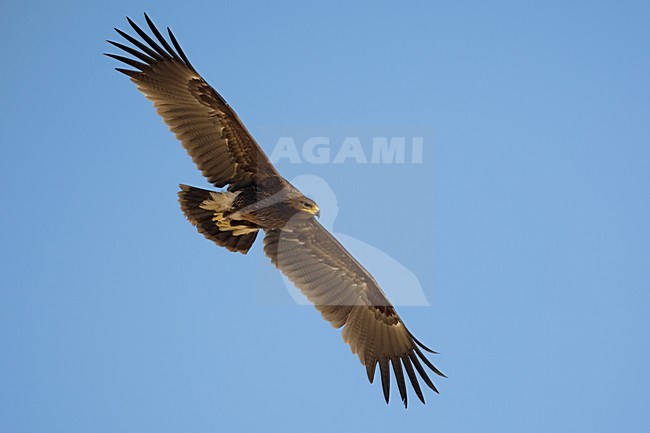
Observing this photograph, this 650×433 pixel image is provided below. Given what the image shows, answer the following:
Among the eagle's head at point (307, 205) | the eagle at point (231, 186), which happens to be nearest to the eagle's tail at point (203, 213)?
the eagle at point (231, 186)

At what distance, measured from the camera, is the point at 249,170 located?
11.6 m

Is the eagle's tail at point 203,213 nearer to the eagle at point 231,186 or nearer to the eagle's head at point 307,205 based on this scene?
the eagle at point 231,186

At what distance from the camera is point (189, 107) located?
11.4 m

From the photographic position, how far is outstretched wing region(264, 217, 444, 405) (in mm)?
11992

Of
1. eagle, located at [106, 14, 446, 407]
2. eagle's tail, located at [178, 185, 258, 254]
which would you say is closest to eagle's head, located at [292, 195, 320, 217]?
eagle, located at [106, 14, 446, 407]

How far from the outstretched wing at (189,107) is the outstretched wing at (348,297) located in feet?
3.59

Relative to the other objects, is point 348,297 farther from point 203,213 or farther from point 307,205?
point 203,213

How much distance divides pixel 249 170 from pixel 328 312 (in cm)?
203

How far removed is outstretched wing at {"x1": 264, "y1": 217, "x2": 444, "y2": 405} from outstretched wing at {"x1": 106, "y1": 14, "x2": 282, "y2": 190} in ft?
3.59

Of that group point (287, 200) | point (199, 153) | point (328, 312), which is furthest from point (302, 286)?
point (199, 153)

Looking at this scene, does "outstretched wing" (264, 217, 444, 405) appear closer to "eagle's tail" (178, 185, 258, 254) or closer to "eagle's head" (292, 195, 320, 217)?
"eagle's head" (292, 195, 320, 217)

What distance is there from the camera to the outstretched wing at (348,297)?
11992 millimetres

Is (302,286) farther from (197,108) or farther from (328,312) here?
(197,108)

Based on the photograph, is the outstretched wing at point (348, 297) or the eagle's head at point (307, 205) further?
the outstretched wing at point (348, 297)
